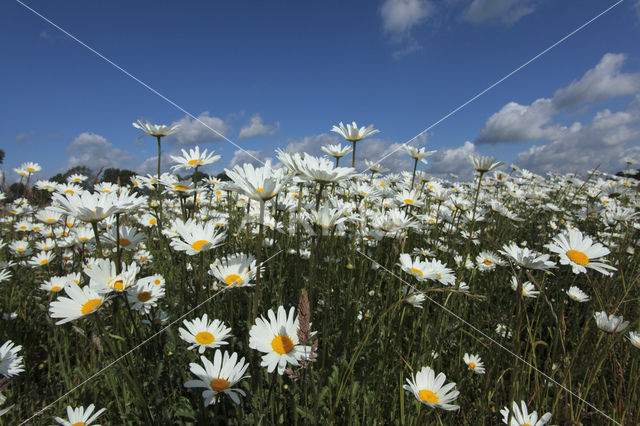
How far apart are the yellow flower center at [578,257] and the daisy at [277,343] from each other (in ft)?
5.58

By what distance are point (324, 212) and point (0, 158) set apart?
31361 millimetres

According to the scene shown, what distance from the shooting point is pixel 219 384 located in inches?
51.0

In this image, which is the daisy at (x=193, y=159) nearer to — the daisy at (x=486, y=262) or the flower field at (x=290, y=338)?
the flower field at (x=290, y=338)

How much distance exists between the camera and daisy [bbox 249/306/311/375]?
1.19 metres

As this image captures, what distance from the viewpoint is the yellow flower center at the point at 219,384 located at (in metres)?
1.26

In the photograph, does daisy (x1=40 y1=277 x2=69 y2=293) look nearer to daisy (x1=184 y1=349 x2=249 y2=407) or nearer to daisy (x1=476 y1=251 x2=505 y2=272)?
daisy (x1=184 y1=349 x2=249 y2=407)

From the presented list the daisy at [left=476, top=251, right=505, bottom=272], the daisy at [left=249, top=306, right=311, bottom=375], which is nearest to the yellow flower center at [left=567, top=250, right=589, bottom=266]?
the daisy at [left=476, top=251, right=505, bottom=272]

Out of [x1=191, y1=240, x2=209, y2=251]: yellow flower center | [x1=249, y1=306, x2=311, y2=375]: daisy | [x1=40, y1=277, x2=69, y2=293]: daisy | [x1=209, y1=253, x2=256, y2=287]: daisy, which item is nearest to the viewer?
[x1=249, y1=306, x2=311, y2=375]: daisy

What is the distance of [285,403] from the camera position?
1.58 m

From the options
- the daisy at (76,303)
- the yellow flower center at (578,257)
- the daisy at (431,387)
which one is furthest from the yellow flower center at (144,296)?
the yellow flower center at (578,257)

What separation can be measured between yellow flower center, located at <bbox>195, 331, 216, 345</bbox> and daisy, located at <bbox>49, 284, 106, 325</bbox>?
46 cm

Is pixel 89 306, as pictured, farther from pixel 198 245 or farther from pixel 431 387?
pixel 431 387

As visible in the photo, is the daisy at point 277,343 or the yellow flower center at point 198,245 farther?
the yellow flower center at point 198,245

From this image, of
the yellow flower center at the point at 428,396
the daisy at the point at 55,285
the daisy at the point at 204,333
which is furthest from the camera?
the daisy at the point at 55,285
